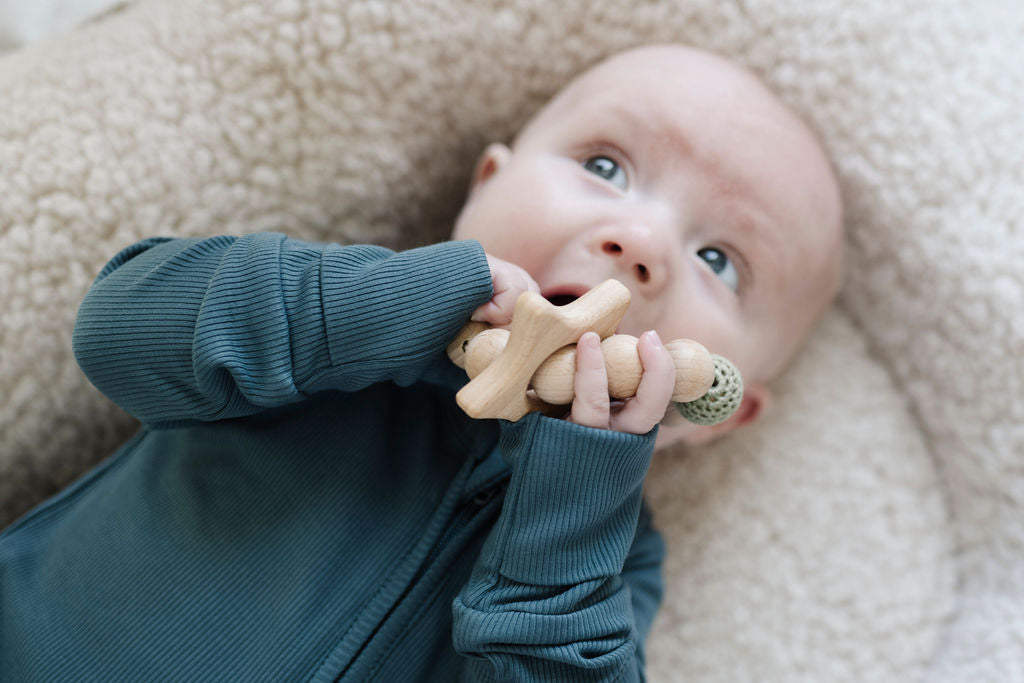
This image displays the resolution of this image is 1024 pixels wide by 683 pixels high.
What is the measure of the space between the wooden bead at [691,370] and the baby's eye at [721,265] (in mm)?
281

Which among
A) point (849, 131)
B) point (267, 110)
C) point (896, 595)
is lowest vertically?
point (896, 595)

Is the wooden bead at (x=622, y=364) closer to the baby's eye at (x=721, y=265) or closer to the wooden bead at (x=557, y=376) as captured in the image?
the wooden bead at (x=557, y=376)

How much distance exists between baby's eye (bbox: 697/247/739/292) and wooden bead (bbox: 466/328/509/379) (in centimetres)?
34

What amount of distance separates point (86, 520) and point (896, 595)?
103 centimetres

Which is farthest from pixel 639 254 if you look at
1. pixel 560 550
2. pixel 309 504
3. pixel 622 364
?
pixel 309 504

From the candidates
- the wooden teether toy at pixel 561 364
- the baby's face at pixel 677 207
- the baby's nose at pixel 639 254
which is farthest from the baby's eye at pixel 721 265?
the wooden teether toy at pixel 561 364

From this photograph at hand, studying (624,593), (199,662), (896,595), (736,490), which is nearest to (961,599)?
(896,595)

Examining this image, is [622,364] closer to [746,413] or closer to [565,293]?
[565,293]

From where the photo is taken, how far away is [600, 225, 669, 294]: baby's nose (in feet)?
2.78

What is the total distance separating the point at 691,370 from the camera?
2.28ft

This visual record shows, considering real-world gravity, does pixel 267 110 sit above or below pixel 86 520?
above

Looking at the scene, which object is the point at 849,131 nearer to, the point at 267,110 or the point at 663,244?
the point at 663,244

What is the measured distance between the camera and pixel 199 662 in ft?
2.70

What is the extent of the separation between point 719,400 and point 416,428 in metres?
0.37
